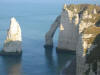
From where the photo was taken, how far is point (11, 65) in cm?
4097

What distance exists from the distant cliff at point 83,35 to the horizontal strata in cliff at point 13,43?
5.85 meters

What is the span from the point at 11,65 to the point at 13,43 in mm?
6226

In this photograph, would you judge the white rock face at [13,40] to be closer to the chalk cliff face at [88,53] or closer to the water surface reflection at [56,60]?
the water surface reflection at [56,60]

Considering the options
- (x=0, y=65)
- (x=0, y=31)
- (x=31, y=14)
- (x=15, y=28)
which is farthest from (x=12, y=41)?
(x=31, y=14)

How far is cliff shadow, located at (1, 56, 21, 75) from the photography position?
3782cm

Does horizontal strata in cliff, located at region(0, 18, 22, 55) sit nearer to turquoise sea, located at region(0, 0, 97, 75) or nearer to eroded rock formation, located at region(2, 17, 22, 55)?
eroded rock formation, located at region(2, 17, 22, 55)

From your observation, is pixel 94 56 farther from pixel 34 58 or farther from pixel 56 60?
pixel 34 58

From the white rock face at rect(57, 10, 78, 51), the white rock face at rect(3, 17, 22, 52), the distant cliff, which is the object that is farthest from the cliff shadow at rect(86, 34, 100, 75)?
the white rock face at rect(3, 17, 22, 52)

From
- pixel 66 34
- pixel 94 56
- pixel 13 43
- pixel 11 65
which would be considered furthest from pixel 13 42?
pixel 94 56

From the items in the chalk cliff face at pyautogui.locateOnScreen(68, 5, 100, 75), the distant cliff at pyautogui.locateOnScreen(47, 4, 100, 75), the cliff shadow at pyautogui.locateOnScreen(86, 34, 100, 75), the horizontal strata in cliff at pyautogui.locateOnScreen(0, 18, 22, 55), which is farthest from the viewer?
the horizontal strata in cliff at pyautogui.locateOnScreen(0, 18, 22, 55)

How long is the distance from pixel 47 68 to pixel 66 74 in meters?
8.22

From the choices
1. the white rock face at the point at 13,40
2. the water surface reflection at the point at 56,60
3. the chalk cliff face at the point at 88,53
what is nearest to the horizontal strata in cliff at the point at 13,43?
the white rock face at the point at 13,40

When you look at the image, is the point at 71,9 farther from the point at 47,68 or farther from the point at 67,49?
the point at 47,68

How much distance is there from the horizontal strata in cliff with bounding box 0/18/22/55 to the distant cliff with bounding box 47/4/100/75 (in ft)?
19.2
